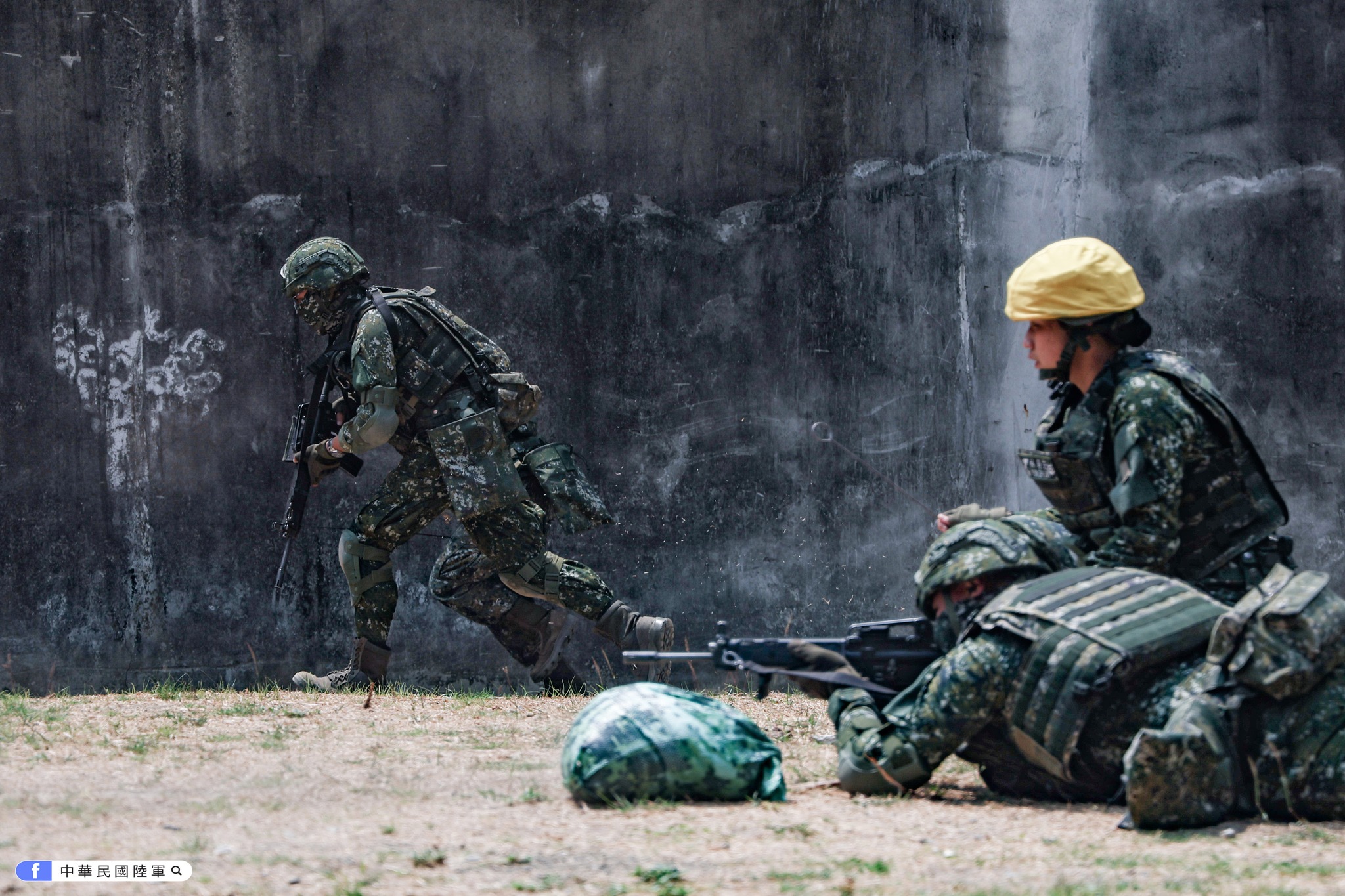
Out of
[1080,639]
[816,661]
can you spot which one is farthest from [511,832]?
[1080,639]

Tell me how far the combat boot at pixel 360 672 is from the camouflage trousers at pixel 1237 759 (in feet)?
12.4

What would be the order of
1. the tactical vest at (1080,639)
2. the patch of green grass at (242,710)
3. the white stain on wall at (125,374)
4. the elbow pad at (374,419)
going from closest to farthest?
the tactical vest at (1080,639)
the patch of green grass at (242,710)
the elbow pad at (374,419)
the white stain on wall at (125,374)

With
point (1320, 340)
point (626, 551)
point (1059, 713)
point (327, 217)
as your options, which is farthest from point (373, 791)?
point (1320, 340)

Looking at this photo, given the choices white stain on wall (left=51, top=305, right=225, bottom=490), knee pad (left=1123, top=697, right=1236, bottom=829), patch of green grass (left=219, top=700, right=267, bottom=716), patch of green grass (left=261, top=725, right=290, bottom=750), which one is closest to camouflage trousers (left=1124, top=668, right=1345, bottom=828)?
knee pad (left=1123, top=697, right=1236, bottom=829)

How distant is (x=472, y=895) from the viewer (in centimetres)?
296

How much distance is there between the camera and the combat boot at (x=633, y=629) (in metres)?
6.31

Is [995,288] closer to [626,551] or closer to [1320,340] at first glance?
[1320,340]

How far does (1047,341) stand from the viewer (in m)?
4.27

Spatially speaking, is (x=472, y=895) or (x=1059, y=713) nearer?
(x=472, y=895)

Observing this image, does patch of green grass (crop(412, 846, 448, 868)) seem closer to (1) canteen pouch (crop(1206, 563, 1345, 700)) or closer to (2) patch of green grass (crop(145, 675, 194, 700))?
(1) canteen pouch (crop(1206, 563, 1345, 700))

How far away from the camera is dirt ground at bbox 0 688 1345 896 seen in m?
3.06

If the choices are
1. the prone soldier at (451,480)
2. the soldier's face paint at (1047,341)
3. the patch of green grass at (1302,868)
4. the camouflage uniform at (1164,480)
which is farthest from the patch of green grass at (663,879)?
the prone soldier at (451,480)

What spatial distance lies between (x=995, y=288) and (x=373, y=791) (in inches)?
159

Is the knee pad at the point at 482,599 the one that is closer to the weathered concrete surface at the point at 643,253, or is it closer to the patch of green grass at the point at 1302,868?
the weathered concrete surface at the point at 643,253
